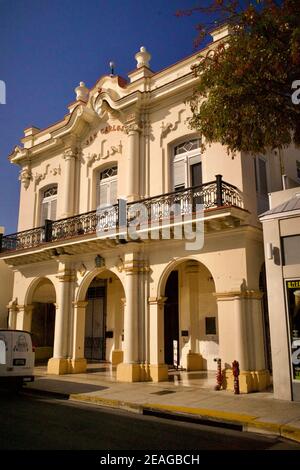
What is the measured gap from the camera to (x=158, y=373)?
13.4 meters

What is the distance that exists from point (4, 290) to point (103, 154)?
9391mm

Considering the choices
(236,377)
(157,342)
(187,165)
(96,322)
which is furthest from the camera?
(96,322)

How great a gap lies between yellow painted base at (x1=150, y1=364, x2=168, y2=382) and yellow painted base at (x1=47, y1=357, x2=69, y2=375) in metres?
3.94

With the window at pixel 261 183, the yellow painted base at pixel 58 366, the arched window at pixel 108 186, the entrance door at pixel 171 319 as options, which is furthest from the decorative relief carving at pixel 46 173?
the window at pixel 261 183

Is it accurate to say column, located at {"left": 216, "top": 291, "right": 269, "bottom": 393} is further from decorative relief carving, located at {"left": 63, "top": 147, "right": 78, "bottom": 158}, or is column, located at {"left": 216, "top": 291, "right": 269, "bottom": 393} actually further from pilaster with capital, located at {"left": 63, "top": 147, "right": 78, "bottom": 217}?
decorative relief carving, located at {"left": 63, "top": 147, "right": 78, "bottom": 158}

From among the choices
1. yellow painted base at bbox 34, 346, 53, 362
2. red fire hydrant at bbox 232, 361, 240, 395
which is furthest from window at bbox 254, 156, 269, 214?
yellow painted base at bbox 34, 346, 53, 362

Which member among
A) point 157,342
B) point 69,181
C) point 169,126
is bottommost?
point 157,342

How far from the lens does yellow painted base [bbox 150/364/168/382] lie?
13406mm

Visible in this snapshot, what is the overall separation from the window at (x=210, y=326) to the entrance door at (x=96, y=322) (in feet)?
17.8

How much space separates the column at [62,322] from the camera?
624 inches

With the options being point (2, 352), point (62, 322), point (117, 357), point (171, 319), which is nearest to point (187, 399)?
point (2, 352)

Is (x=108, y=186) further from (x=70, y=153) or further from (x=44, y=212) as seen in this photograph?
(x=44, y=212)
